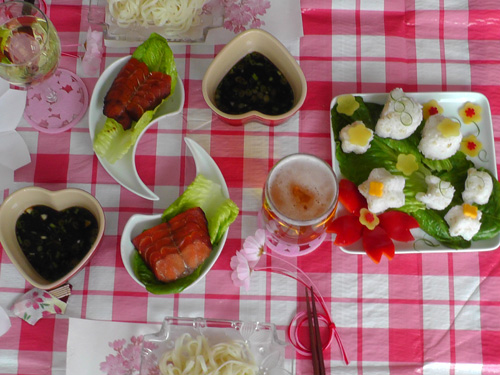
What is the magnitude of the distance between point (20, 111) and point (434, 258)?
1069 mm

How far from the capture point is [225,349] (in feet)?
3.67

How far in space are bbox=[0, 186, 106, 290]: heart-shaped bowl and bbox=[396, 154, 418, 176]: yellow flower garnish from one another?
699mm

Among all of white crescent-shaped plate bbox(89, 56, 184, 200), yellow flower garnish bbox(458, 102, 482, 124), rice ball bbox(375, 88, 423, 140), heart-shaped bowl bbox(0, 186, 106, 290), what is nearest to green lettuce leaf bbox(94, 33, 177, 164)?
white crescent-shaped plate bbox(89, 56, 184, 200)

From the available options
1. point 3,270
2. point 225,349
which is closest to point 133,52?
point 3,270

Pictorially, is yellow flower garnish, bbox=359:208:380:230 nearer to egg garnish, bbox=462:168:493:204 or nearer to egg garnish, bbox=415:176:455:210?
egg garnish, bbox=415:176:455:210

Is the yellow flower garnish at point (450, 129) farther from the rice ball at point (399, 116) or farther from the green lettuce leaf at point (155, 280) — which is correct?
the green lettuce leaf at point (155, 280)

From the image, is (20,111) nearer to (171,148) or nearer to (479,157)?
(171,148)

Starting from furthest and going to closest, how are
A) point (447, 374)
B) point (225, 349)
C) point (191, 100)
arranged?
point (191, 100) < point (447, 374) < point (225, 349)

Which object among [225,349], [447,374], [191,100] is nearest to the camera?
[225,349]

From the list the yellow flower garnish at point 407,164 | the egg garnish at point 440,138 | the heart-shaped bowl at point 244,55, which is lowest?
the yellow flower garnish at point 407,164

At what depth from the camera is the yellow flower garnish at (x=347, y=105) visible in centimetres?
125

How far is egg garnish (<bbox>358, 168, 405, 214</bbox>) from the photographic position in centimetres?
117

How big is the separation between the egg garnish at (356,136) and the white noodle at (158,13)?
471 mm

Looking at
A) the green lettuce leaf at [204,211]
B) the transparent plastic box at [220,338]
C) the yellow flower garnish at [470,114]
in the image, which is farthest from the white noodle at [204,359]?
the yellow flower garnish at [470,114]
